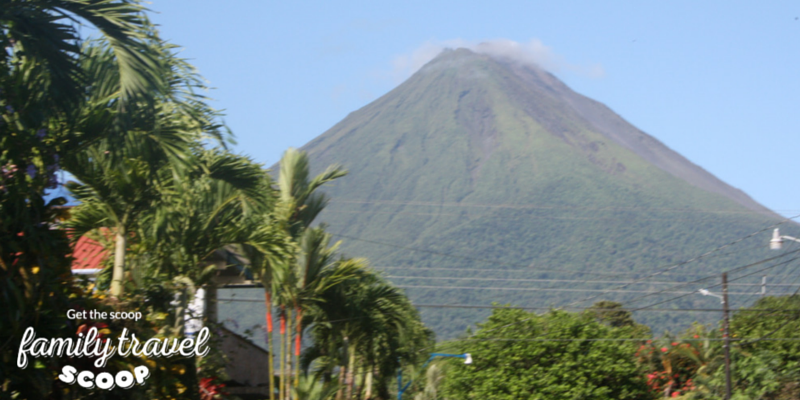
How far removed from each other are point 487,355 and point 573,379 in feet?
6.83

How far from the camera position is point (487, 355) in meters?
20.1

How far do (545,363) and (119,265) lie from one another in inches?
524

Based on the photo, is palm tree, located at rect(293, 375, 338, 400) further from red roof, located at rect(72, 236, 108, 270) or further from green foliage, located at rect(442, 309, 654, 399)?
green foliage, located at rect(442, 309, 654, 399)

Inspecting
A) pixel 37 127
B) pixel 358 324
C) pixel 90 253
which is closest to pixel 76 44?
pixel 37 127

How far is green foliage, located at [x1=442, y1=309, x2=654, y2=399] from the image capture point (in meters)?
19.5

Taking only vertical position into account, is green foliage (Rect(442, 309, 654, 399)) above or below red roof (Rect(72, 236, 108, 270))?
below

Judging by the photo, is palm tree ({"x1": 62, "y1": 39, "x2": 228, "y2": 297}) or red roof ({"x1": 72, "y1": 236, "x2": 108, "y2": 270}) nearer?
palm tree ({"x1": 62, "y1": 39, "x2": 228, "y2": 297})

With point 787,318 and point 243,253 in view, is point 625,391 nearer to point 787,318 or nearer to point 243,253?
point 787,318

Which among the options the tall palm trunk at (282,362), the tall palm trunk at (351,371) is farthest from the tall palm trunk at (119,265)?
the tall palm trunk at (351,371)

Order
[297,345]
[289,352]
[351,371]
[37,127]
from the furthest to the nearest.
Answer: [351,371]
[297,345]
[289,352]
[37,127]

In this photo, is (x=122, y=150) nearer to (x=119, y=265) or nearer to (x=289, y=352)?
(x=119, y=265)

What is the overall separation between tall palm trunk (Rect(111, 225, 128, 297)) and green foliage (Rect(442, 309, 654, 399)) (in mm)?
12523

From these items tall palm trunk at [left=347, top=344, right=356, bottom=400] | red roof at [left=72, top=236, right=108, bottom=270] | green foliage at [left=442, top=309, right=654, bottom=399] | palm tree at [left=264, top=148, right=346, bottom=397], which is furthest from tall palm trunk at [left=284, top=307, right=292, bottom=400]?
green foliage at [left=442, top=309, right=654, bottom=399]

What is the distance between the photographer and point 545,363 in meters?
19.9
